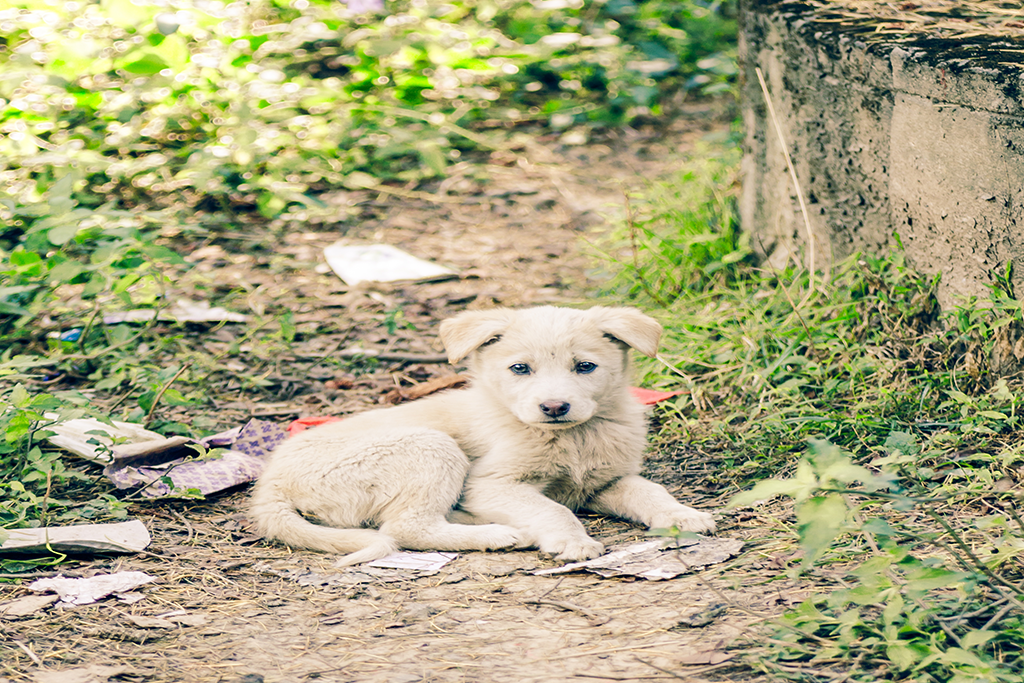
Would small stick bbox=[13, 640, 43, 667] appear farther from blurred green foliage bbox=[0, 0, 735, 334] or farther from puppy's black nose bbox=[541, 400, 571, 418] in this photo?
blurred green foliage bbox=[0, 0, 735, 334]

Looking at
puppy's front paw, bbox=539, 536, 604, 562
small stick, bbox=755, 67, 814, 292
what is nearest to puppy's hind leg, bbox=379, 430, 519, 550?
puppy's front paw, bbox=539, 536, 604, 562

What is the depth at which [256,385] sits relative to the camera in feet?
14.6

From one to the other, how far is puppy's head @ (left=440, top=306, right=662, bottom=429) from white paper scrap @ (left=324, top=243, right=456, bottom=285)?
2.11 m

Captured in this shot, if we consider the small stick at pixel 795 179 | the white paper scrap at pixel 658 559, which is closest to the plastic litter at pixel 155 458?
the white paper scrap at pixel 658 559

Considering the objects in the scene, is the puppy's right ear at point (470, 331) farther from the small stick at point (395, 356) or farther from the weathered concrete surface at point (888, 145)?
the weathered concrete surface at point (888, 145)

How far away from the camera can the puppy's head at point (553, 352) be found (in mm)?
3197

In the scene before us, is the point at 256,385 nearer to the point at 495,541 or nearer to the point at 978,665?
the point at 495,541

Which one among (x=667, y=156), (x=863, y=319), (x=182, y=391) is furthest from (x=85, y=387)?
(x=667, y=156)

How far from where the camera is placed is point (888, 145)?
3.83 m

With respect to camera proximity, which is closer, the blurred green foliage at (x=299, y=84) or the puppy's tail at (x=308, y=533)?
the puppy's tail at (x=308, y=533)

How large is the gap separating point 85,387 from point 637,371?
2500 millimetres

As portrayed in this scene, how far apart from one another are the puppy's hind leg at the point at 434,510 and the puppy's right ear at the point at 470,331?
0.31 m

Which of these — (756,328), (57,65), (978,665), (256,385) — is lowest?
(256,385)

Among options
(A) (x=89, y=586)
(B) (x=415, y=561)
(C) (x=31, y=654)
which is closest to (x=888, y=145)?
(B) (x=415, y=561)
